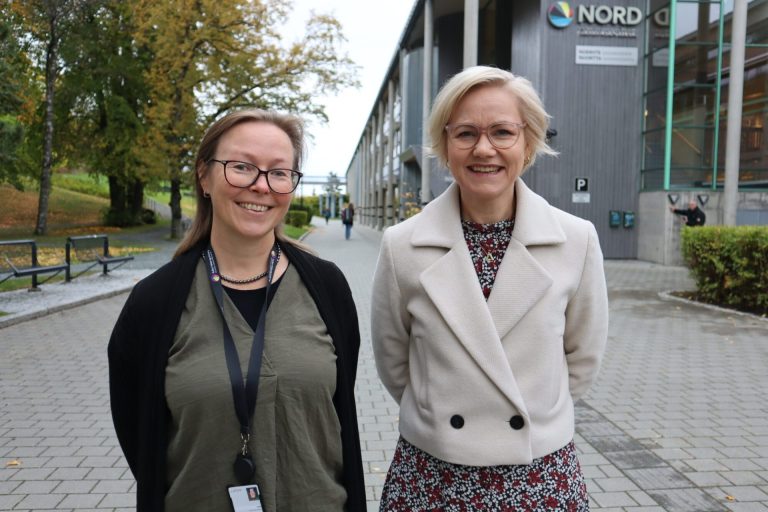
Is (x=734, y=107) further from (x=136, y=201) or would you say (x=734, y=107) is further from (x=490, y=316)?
(x=136, y=201)

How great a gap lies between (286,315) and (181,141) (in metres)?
25.6

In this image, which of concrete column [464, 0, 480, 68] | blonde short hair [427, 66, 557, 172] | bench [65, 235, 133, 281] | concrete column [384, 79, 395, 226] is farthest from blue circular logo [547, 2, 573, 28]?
blonde short hair [427, 66, 557, 172]

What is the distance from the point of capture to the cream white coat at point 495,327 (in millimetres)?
1960

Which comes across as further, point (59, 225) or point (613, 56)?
point (59, 225)

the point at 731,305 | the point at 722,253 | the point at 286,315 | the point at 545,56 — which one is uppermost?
the point at 545,56

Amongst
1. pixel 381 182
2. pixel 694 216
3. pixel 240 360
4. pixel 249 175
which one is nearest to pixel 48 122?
pixel 694 216

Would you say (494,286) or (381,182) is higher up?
(381,182)

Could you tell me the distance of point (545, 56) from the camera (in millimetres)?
22047

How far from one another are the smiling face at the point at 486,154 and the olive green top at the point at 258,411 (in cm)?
68

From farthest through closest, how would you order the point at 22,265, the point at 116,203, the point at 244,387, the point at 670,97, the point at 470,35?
the point at 116,203
the point at 670,97
the point at 470,35
the point at 22,265
the point at 244,387

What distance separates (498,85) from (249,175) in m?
0.82

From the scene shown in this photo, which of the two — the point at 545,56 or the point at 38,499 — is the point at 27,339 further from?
the point at 545,56

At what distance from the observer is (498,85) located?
6.47 ft

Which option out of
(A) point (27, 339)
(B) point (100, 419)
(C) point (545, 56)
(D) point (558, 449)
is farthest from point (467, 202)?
(C) point (545, 56)
